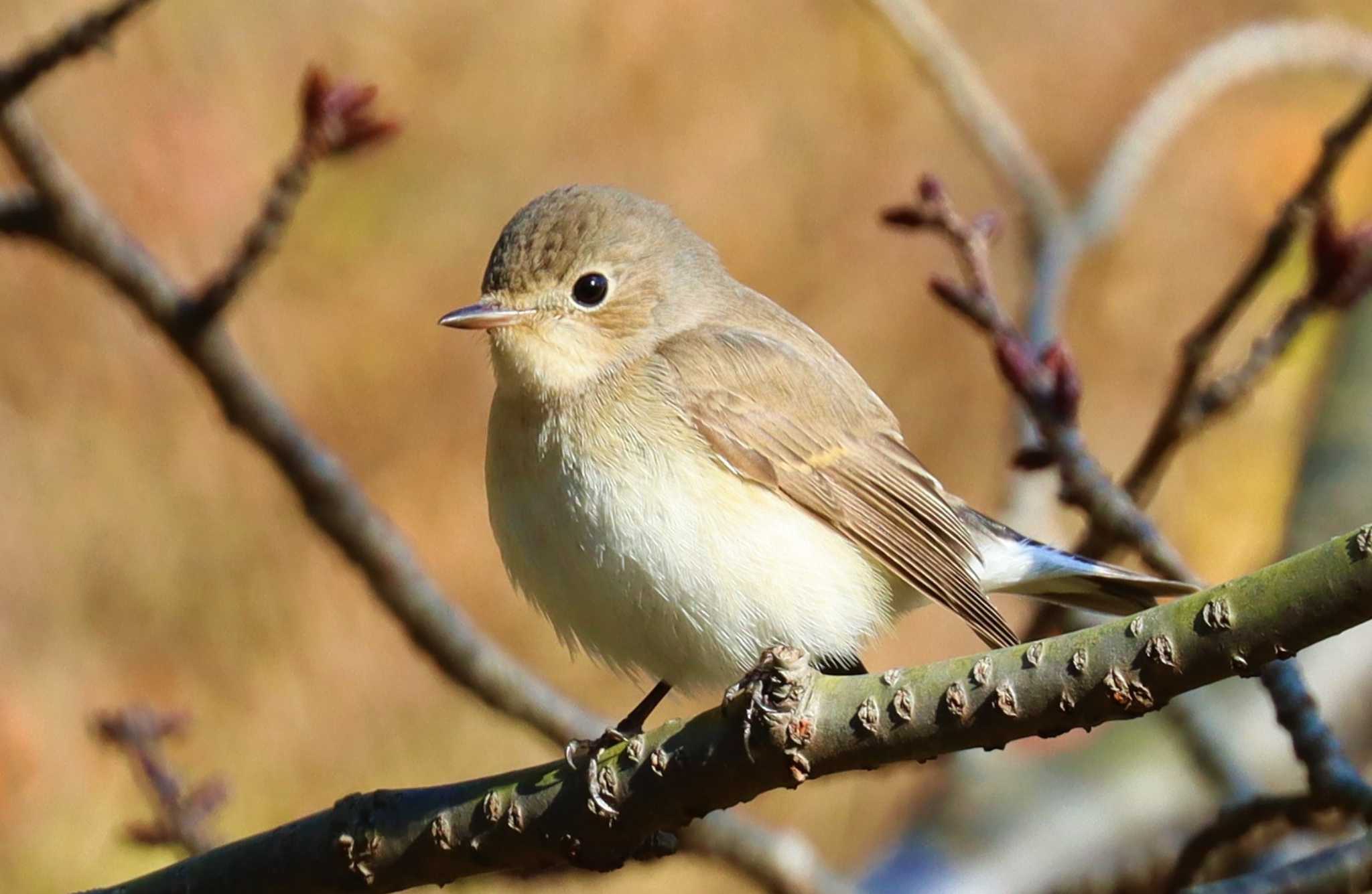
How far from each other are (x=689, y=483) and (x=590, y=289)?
0.77m

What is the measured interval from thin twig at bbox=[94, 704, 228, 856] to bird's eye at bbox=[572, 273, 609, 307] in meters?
1.63

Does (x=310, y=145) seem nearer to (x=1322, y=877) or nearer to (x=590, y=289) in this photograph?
(x=590, y=289)

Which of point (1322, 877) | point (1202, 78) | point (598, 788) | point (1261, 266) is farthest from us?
point (1202, 78)

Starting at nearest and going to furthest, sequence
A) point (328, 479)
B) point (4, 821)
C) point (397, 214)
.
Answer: point (328, 479)
point (4, 821)
point (397, 214)

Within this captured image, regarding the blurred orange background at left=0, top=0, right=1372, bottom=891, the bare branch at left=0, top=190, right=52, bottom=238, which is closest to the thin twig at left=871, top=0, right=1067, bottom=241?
the bare branch at left=0, top=190, right=52, bottom=238

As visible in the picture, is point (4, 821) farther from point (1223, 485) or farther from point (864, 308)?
point (1223, 485)

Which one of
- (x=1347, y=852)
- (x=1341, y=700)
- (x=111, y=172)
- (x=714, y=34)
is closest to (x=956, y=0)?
(x=714, y=34)

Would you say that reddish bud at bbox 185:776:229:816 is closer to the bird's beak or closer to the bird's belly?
the bird's belly

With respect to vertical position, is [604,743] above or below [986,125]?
below

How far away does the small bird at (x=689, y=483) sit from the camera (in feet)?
13.5

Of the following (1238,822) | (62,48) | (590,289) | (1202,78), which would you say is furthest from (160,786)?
(1202,78)

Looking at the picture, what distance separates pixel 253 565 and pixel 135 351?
1452 millimetres

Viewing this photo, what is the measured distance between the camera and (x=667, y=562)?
13.2 ft

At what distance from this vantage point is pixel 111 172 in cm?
998
